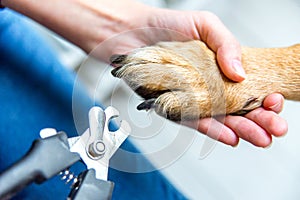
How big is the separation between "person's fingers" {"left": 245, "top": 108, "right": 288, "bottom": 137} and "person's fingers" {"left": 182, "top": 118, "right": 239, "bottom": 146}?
0.05 metres

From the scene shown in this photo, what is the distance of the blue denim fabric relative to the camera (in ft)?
2.56

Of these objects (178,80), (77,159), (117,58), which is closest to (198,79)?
(178,80)

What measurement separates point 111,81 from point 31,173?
329mm

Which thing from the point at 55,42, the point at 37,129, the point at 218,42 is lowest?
the point at 55,42

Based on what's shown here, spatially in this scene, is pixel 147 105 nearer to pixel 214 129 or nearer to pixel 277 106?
pixel 214 129

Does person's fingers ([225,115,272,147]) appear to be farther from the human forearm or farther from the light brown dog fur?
the human forearm

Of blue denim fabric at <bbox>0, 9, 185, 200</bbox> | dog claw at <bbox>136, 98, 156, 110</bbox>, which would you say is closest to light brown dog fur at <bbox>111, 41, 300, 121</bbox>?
dog claw at <bbox>136, 98, 156, 110</bbox>

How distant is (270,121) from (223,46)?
0.16 metres

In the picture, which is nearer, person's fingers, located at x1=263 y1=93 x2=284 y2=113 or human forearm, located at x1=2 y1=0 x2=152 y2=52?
person's fingers, located at x1=263 y1=93 x2=284 y2=113

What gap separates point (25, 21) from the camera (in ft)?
3.34

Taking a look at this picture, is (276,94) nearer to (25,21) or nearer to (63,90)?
(63,90)

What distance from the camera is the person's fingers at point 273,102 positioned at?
0.85m

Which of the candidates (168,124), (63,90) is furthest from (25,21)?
(168,124)

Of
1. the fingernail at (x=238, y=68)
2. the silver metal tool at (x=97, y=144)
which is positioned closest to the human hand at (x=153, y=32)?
the fingernail at (x=238, y=68)
